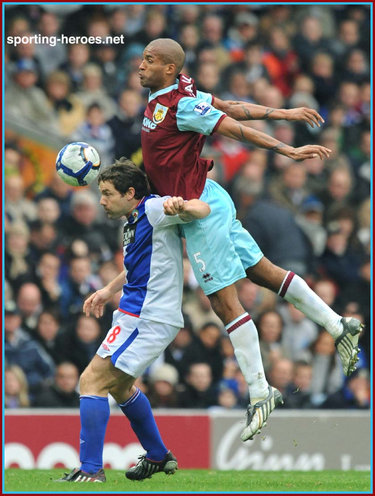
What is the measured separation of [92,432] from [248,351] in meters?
1.24

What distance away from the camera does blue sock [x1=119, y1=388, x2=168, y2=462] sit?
7.75m

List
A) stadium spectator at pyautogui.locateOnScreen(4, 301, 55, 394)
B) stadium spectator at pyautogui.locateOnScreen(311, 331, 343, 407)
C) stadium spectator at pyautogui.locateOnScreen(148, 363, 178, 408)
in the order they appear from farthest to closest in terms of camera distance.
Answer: stadium spectator at pyautogui.locateOnScreen(311, 331, 343, 407) < stadium spectator at pyautogui.locateOnScreen(148, 363, 178, 408) < stadium spectator at pyautogui.locateOnScreen(4, 301, 55, 394)

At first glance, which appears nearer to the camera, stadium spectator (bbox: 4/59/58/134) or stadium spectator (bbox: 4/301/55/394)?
stadium spectator (bbox: 4/301/55/394)

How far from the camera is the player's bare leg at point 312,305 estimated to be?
7.82 meters

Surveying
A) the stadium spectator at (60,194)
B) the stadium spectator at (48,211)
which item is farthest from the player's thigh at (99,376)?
the stadium spectator at (60,194)

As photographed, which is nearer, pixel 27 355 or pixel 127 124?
pixel 27 355

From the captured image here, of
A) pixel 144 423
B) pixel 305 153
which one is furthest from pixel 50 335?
pixel 305 153

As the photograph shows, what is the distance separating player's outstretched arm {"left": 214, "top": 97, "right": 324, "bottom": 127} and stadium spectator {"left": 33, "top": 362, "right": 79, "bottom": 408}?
179 inches

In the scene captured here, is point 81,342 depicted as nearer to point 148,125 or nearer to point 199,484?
point 199,484

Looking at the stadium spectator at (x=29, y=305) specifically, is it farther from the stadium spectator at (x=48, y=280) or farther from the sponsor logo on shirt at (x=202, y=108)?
the sponsor logo on shirt at (x=202, y=108)

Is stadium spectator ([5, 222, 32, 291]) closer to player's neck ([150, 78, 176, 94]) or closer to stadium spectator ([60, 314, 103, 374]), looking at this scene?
stadium spectator ([60, 314, 103, 374])

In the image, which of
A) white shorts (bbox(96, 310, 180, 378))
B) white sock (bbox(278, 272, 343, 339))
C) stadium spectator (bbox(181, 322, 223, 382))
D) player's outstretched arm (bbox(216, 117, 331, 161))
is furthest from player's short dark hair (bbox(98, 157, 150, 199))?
stadium spectator (bbox(181, 322, 223, 382))

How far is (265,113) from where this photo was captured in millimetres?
7684

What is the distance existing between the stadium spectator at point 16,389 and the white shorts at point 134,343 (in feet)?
13.7
